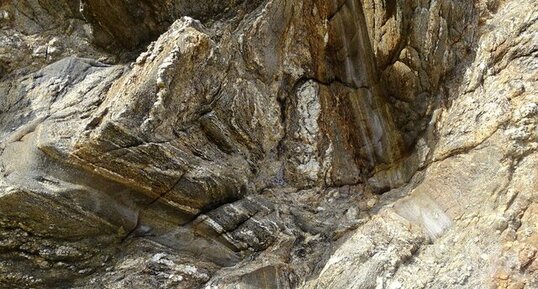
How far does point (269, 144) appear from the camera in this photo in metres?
7.45

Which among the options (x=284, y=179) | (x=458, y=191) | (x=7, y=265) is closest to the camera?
(x=7, y=265)

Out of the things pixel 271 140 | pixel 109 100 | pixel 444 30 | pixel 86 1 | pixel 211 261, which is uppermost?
pixel 86 1

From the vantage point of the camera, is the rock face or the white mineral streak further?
the white mineral streak

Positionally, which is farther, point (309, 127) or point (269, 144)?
point (309, 127)

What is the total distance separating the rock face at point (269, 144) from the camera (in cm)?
594

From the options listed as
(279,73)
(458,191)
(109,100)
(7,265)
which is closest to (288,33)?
(279,73)

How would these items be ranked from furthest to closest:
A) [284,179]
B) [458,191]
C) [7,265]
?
[284,179] → [458,191] → [7,265]

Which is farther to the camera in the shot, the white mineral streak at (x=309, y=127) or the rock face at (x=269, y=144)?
the white mineral streak at (x=309, y=127)

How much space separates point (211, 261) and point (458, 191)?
11.5 feet

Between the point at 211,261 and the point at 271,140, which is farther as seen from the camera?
the point at 271,140

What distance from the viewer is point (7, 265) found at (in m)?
5.88

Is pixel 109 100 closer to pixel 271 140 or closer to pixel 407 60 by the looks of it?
pixel 271 140

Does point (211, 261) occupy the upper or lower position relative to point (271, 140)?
lower

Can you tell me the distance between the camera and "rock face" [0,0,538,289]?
594 cm
